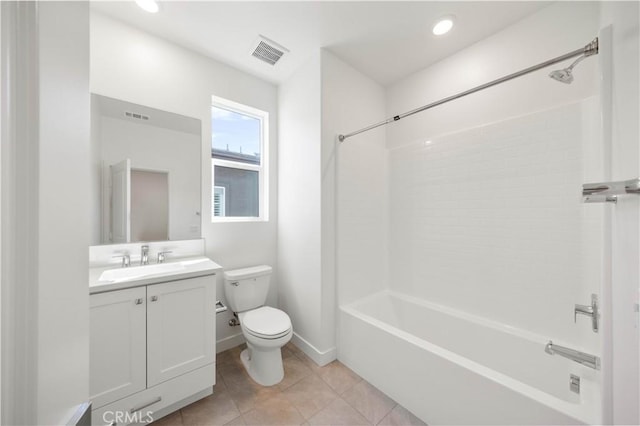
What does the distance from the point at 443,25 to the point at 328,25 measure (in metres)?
0.85

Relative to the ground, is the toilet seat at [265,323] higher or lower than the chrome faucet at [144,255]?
lower

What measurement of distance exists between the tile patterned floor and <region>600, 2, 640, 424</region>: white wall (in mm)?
1062

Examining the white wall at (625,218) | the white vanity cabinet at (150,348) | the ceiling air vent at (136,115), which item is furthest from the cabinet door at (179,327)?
the white wall at (625,218)

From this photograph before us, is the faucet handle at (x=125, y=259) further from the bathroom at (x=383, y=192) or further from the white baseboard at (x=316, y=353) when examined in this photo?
the white baseboard at (x=316, y=353)

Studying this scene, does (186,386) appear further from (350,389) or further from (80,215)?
(80,215)

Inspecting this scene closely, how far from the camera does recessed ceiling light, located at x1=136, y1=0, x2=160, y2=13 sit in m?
1.51

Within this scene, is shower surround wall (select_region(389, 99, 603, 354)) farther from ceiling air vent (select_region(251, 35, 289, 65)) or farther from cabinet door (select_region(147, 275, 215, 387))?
cabinet door (select_region(147, 275, 215, 387))

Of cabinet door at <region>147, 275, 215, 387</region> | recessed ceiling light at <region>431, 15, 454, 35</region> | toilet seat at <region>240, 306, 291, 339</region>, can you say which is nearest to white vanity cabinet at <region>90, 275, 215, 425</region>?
cabinet door at <region>147, 275, 215, 387</region>

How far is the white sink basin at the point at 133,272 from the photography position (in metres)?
1.30

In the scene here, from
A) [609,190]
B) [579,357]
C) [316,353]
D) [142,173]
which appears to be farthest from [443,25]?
[316,353]

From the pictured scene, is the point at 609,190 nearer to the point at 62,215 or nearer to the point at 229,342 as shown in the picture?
the point at 62,215

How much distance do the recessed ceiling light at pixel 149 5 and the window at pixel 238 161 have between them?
668 mm

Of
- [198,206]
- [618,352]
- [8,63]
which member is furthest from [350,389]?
[8,63]

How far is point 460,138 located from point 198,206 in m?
2.33
